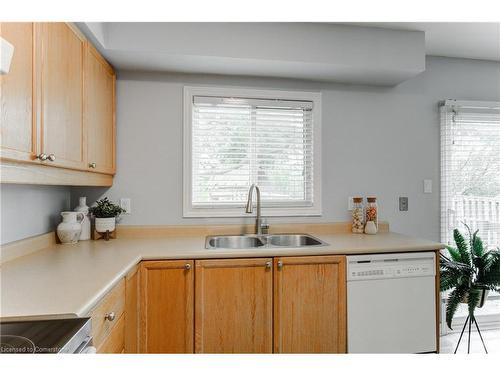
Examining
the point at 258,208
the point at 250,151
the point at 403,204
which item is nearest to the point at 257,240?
the point at 258,208

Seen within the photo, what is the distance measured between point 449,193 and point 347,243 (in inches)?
53.3

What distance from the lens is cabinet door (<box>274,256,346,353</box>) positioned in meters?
1.85

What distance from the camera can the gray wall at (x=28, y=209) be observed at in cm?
151

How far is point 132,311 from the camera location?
5.14 feet

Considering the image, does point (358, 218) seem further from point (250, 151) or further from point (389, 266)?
point (250, 151)

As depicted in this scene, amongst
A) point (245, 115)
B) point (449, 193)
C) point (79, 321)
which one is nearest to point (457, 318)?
point (449, 193)

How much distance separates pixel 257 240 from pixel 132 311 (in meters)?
1.03

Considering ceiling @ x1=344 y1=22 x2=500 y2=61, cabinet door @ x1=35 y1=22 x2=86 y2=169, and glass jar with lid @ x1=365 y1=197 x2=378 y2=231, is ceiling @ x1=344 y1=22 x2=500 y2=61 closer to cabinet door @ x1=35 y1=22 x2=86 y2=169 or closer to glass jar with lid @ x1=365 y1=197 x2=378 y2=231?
glass jar with lid @ x1=365 y1=197 x2=378 y2=231

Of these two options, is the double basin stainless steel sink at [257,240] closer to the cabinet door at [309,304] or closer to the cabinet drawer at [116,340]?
the cabinet door at [309,304]

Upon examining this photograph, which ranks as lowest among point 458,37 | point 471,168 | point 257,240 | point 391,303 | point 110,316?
point 391,303

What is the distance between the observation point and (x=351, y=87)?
2604mm

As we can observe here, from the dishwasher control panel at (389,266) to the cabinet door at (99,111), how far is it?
172 cm

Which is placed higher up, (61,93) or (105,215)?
(61,93)

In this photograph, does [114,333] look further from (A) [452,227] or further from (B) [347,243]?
(A) [452,227]
